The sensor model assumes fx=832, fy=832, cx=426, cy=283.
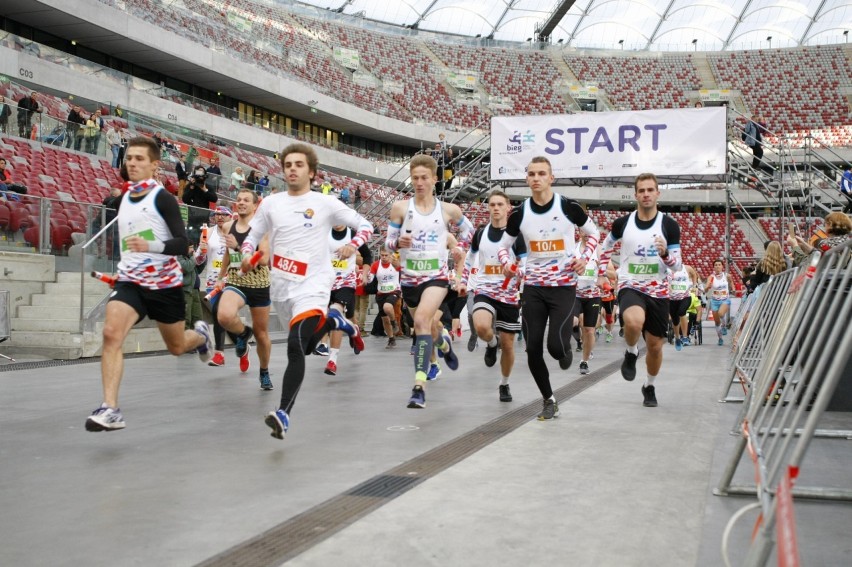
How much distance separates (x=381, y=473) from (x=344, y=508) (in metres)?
0.71


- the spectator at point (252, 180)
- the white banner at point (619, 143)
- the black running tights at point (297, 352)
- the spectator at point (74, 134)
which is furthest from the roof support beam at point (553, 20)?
the black running tights at point (297, 352)

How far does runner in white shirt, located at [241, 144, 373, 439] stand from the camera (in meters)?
5.41

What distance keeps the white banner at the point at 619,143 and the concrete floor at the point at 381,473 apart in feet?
37.6

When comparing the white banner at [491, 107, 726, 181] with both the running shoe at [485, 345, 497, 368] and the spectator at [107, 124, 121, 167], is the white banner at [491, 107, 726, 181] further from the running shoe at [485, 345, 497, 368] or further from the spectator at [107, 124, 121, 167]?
the running shoe at [485, 345, 497, 368]

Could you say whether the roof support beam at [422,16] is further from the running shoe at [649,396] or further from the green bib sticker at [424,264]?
the running shoe at [649,396]

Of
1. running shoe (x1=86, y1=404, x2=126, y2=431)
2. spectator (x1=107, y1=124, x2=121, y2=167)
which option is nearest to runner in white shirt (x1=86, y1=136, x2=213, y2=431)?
running shoe (x1=86, y1=404, x2=126, y2=431)

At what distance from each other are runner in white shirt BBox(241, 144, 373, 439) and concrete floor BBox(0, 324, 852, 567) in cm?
76

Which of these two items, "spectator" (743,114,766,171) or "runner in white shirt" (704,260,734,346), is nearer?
"runner in white shirt" (704,260,734,346)

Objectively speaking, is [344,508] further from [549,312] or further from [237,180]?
[237,180]

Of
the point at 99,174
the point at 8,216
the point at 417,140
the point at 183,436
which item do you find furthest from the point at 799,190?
the point at 417,140

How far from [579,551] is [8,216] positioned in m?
11.0

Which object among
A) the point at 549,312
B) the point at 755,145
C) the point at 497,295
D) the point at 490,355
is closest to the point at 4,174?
the point at 490,355

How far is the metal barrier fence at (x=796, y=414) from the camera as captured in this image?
216cm

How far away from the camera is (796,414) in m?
2.98
